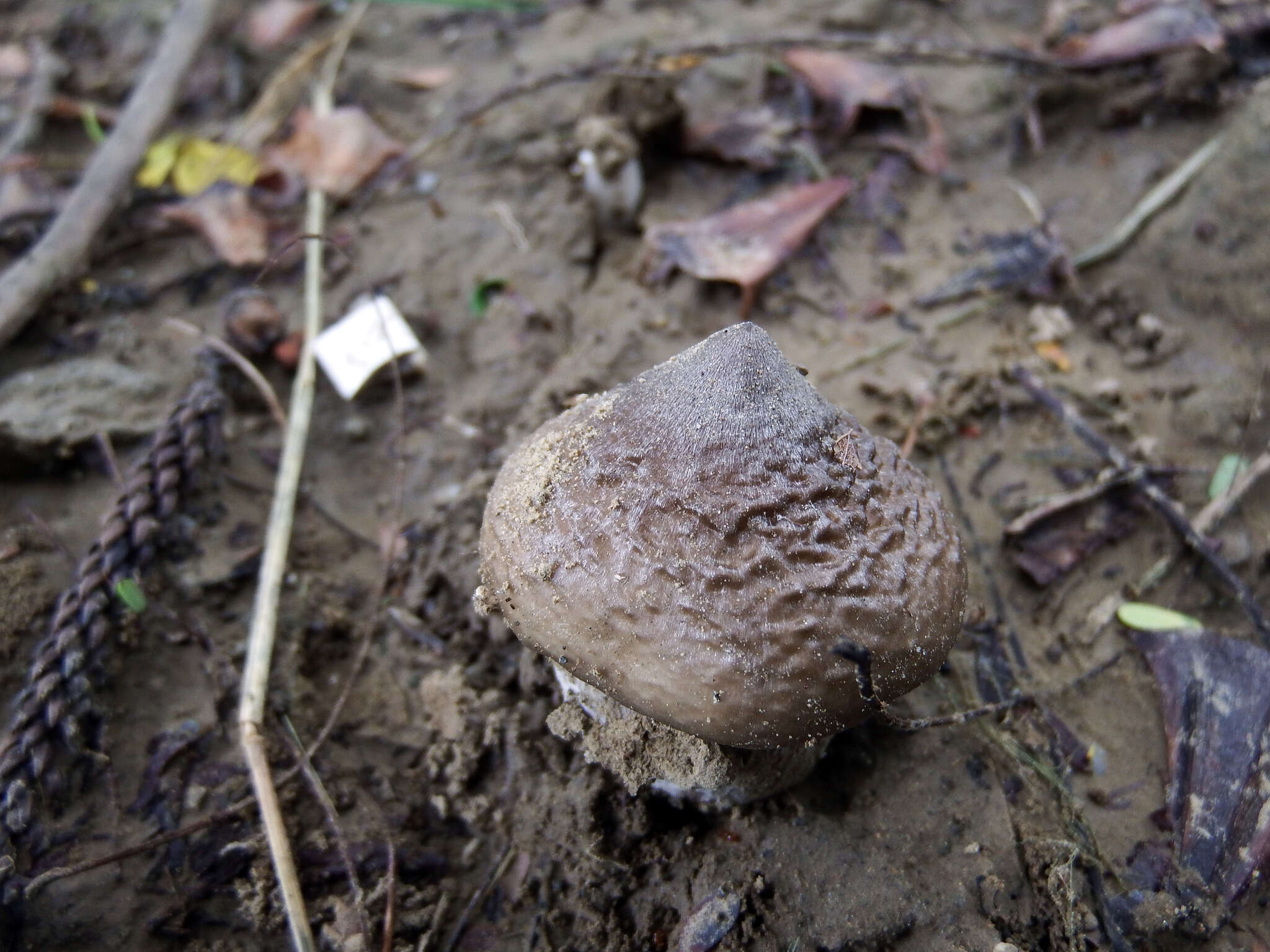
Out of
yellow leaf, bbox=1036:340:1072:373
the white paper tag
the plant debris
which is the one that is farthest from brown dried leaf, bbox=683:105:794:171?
the white paper tag

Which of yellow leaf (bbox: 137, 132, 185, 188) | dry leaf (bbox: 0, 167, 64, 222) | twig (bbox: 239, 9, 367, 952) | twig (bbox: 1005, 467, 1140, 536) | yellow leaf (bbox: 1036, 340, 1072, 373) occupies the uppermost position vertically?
dry leaf (bbox: 0, 167, 64, 222)

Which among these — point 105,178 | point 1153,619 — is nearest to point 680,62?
point 105,178

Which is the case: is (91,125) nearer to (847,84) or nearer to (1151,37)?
(847,84)

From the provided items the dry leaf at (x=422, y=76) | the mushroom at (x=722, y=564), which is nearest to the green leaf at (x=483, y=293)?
the mushroom at (x=722, y=564)

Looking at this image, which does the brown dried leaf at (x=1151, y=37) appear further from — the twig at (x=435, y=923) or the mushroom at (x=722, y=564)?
the twig at (x=435, y=923)

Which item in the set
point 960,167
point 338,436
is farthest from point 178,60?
point 960,167

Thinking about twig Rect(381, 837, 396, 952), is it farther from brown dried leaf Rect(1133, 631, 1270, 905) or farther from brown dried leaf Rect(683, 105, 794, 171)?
brown dried leaf Rect(683, 105, 794, 171)
